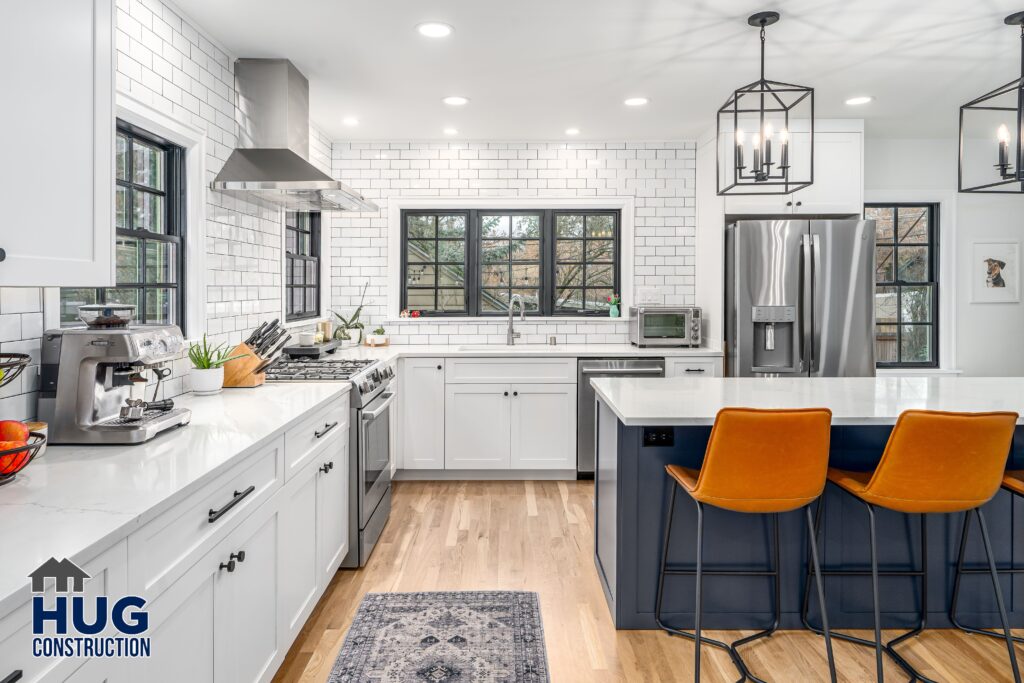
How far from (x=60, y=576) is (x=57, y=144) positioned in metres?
0.98

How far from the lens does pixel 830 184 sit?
4723mm

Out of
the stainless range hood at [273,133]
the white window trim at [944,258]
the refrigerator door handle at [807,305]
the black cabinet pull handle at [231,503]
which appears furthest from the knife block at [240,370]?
the white window trim at [944,258]

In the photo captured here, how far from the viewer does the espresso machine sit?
6.11 feet

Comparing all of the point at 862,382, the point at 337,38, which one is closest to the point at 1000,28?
the point at 862,382

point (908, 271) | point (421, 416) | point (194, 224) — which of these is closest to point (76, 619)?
point (194, 224)

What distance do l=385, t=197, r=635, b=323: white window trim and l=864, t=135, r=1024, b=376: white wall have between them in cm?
198

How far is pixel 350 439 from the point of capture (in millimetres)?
3213

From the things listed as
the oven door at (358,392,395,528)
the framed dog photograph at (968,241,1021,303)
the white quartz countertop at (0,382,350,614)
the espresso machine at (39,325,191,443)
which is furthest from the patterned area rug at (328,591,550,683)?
the framed dog photograph at (968,241,1021,303)

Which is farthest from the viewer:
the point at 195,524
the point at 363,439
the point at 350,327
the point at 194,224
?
the point at 350,327

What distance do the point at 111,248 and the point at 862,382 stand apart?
10.7 feet

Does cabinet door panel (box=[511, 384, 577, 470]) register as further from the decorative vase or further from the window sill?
the decorative vase

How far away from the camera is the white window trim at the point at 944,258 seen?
17.3ft

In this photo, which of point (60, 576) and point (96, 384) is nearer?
point (60, 576)

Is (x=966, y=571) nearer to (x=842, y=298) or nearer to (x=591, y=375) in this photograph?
(x=842, y=298)
